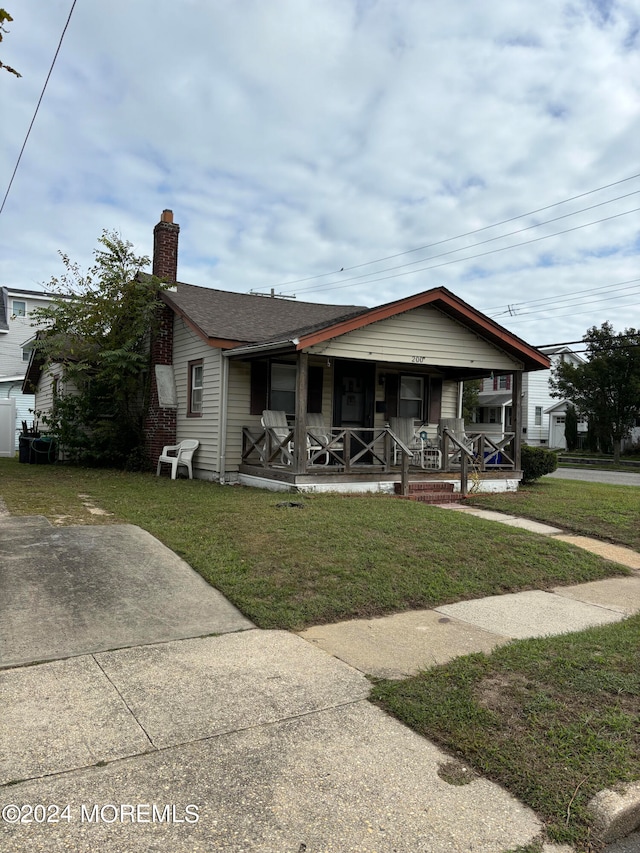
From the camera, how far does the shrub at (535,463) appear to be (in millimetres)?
14773

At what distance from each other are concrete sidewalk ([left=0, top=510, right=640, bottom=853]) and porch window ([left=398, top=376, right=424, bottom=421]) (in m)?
9.84

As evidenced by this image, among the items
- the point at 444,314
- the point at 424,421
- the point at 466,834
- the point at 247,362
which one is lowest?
the point at 466,834

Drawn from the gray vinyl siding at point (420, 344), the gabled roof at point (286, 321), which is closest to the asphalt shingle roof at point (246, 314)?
the gabled roof at point (286, 321)

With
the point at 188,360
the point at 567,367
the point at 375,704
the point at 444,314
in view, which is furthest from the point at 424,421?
the point at 567,367

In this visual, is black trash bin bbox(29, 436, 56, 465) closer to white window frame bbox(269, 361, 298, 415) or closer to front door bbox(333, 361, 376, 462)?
white window frame bbox(269, 361, 298, 415)

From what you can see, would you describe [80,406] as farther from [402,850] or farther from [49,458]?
[402,850]

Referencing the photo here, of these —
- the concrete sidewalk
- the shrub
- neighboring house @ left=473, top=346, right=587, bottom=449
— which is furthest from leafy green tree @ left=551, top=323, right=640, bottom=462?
the concrete sidewalk

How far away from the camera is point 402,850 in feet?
8.28

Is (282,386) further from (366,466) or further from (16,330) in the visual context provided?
(16,330)

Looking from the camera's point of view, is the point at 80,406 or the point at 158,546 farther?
the point at 80,406

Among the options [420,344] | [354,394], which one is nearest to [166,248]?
[354,394]

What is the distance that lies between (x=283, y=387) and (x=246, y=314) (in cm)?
246

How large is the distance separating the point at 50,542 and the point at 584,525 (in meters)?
7.41

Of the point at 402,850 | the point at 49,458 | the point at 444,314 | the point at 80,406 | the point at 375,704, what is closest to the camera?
the point at 402,850
